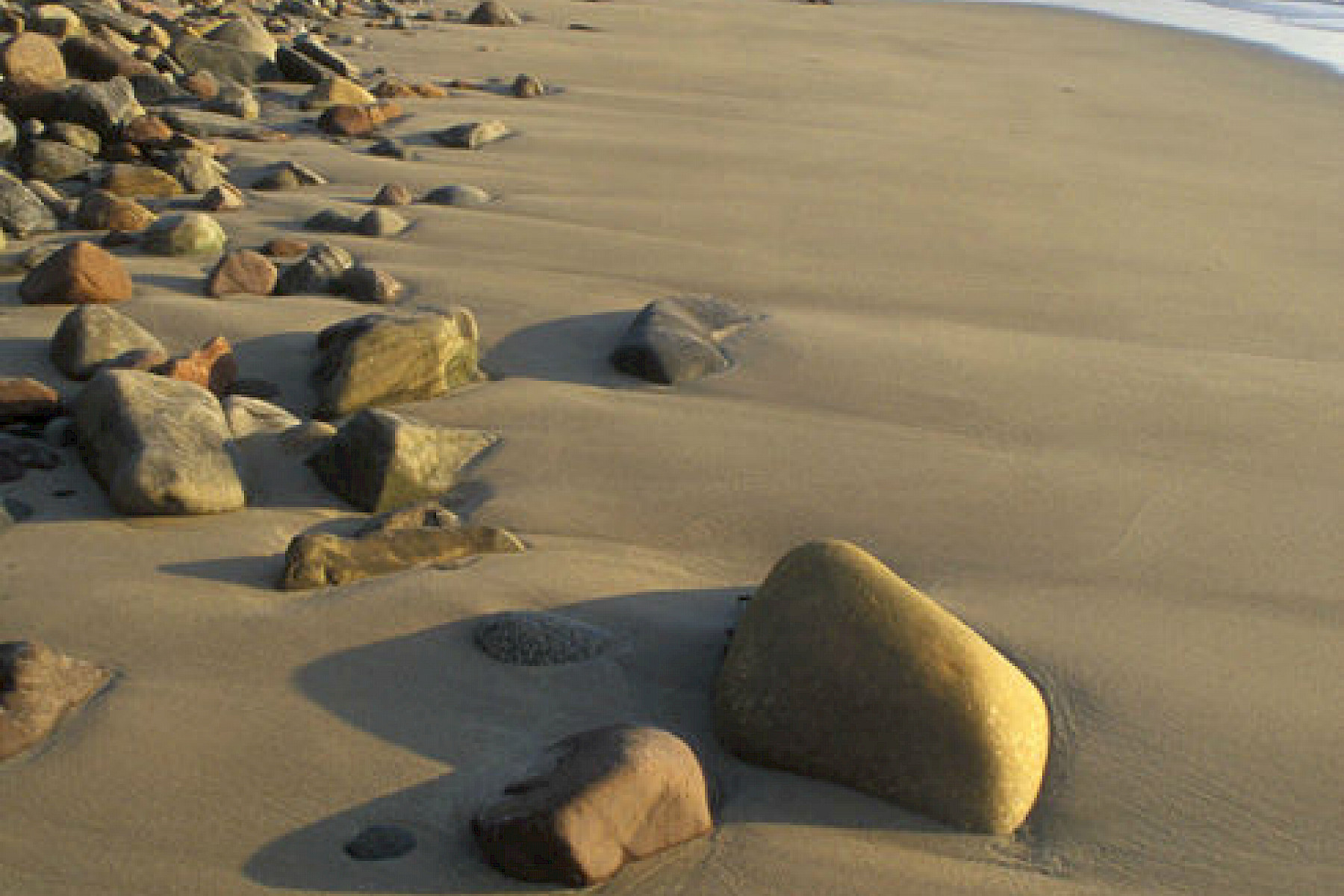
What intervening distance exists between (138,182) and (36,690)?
3.22 m

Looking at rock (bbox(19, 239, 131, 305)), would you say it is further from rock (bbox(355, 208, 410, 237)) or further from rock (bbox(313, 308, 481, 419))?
rock (bbox(355, 208, 410, 237))

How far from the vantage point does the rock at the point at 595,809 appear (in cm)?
146

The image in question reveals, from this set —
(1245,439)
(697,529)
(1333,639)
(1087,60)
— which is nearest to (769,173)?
(1245,439)

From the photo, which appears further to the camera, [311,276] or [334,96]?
[334,96]

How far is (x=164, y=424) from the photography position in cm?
234

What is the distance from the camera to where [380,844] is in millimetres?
1497

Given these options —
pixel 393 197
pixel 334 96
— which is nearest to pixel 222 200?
pixel 393 197

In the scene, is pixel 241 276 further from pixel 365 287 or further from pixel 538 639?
pixel 538 639

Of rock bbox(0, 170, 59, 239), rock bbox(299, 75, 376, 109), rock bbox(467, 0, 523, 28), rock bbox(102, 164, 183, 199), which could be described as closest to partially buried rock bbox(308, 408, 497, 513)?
rock bbox(0, 170, 59, 239)

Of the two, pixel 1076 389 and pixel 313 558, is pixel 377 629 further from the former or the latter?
pixel 1076 389

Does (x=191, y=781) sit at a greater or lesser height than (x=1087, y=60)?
lesser

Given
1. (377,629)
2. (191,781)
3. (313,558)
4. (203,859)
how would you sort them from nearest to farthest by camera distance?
(203,859)
(191,781)
(377,629)
(313,558)

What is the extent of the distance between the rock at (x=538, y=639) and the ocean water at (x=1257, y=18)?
11.1 meters

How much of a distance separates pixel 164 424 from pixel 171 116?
3.60 meters
